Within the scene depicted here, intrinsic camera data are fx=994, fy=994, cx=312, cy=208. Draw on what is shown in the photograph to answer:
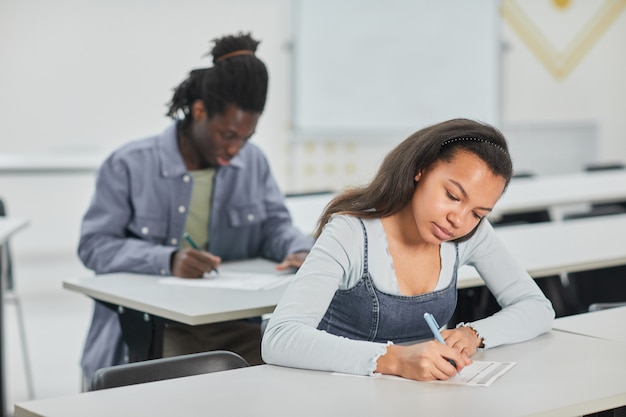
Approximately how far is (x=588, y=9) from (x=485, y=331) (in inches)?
269

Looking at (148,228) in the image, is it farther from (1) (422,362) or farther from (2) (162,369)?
(1) (422,362)

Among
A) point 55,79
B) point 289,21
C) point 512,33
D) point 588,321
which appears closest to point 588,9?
point 512,33

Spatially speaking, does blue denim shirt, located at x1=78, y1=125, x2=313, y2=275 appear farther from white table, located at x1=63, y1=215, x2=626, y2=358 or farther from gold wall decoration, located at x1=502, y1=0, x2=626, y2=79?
gold wall decoration, located at x1=502, y1=0, x2=626, y2=79

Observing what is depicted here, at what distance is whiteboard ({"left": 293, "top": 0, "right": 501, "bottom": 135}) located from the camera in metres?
7.05

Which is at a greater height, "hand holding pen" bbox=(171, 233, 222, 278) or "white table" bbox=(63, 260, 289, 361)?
"hand holding pen" bbox=(171, 233, 222, 278)

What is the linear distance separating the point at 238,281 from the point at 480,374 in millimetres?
1136

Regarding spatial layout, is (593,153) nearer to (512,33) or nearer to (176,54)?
(512,33)

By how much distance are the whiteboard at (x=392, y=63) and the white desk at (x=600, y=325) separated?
466cm

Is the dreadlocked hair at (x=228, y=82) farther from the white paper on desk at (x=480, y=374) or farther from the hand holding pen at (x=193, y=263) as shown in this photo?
the white paper on desk at (x=480, y=374)

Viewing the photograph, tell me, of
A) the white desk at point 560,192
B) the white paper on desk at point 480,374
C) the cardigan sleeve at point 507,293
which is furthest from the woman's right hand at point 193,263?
the white desk at point 560,192

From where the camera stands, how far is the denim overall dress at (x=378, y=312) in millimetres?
2285

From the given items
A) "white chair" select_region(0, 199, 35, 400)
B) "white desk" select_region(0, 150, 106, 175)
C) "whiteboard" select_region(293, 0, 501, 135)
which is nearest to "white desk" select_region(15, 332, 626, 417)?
"white chair" select_region(0, 199, 35, 400)

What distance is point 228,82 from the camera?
10.6 feet

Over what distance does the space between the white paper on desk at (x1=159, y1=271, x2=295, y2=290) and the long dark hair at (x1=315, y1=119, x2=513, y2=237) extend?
0.60m
